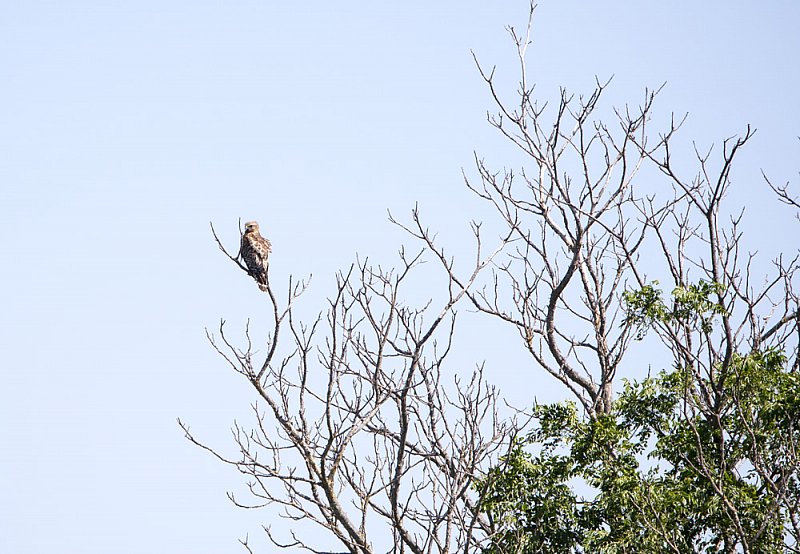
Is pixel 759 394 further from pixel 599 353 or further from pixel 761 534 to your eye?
pixel 599 353

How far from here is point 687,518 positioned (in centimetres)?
743

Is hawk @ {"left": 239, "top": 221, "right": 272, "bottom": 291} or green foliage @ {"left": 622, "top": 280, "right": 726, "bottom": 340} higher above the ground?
hawk @ {"left": 239, "top": 221, "right": 272, "bottom": 291}

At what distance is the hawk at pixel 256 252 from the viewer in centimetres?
938

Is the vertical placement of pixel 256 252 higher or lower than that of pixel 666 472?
higher

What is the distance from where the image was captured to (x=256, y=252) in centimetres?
994

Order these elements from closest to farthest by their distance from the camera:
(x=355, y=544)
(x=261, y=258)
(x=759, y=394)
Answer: (x=355, y=544), (x=759, y=394), (x=261, y=258)

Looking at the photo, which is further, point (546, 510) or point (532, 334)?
point (532, 334)

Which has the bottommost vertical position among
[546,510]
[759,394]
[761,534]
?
[761,534]

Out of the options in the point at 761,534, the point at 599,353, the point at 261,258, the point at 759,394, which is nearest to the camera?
the point at 761,534

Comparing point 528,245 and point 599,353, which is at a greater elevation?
point 528,245

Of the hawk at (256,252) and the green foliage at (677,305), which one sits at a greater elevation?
the hawk at (256,252)

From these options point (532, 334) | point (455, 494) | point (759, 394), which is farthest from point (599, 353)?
point (455, 494)

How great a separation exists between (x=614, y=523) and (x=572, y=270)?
3.64m

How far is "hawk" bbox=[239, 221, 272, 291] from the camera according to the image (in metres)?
9.38
